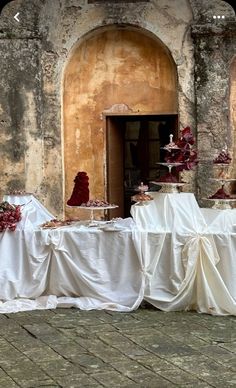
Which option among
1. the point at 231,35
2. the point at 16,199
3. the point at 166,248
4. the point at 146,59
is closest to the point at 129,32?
the point at 146,59

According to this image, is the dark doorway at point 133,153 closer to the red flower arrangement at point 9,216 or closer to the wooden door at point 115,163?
the wooden door at point 115,163

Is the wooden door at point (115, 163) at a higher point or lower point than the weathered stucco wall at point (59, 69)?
lower

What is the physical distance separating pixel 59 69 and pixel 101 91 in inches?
30.3

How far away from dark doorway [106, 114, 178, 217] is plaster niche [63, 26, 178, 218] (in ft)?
0.79

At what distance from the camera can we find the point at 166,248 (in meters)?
7.05

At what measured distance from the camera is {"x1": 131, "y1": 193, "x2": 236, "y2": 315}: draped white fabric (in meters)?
6.80

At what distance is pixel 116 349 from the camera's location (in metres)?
5.62

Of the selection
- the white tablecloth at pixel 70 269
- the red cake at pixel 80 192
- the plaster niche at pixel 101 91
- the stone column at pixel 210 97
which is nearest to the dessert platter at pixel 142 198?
the white tablecloth at pixel 70 269

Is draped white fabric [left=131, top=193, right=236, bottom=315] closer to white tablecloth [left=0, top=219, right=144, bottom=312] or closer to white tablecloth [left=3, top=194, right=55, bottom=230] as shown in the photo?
white tablecloth [left=0, top=219, right=144, bottom=312]

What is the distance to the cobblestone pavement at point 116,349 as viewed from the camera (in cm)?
491

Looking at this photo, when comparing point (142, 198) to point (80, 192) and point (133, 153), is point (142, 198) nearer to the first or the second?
point (80, 192)

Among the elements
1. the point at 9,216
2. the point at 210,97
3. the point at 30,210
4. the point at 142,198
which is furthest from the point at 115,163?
the point at 9,216

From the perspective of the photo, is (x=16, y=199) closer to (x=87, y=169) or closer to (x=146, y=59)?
(x=87, y=169)

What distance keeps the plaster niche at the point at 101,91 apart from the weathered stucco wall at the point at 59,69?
0.30m
